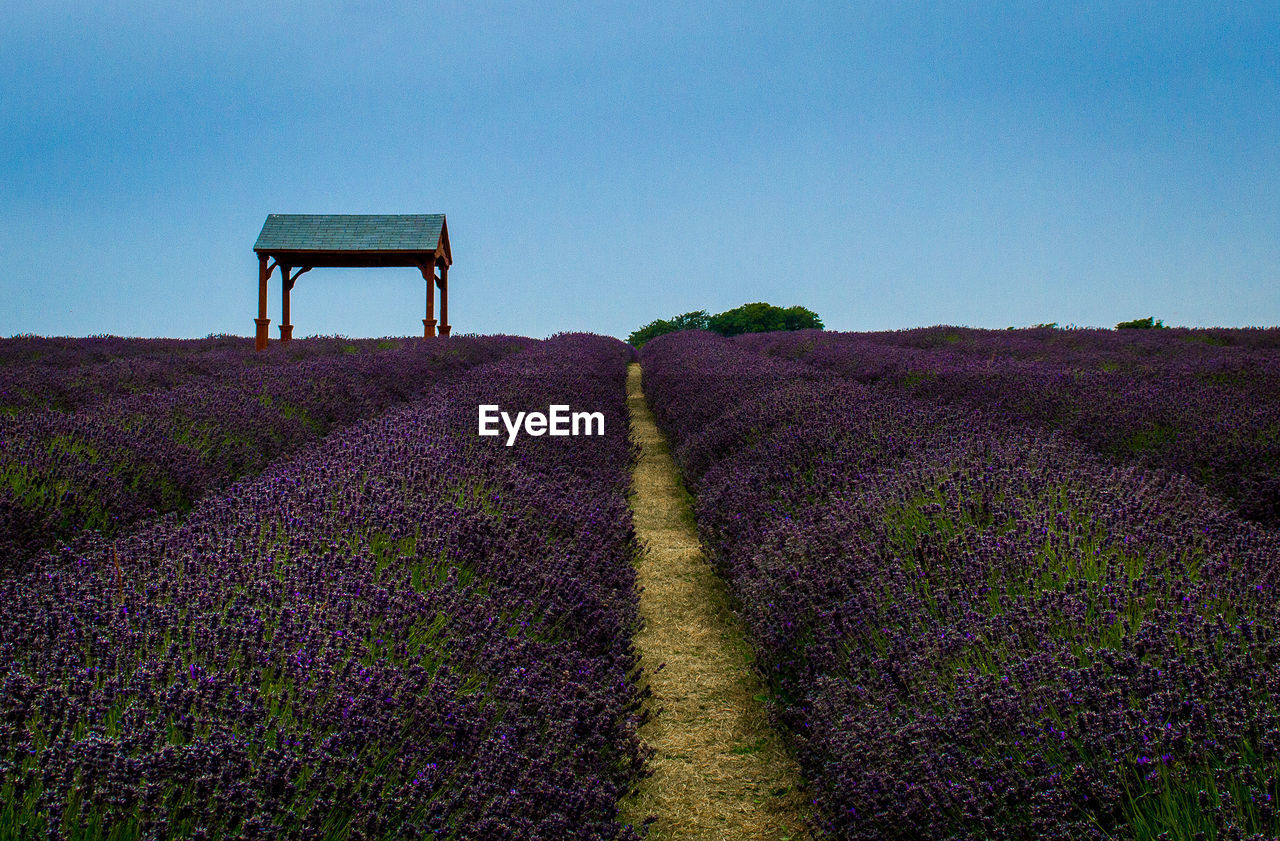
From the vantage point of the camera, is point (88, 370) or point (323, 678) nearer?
point (323, 678)

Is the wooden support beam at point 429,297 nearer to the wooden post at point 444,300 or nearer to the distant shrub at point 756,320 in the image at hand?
the wooden post at point 444,300

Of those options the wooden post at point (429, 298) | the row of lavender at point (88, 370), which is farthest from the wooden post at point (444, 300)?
the row of lavender at point (88, 370)

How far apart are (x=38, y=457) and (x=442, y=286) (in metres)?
13.4

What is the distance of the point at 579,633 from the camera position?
8.10 ft

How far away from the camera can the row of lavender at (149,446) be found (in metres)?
3.28

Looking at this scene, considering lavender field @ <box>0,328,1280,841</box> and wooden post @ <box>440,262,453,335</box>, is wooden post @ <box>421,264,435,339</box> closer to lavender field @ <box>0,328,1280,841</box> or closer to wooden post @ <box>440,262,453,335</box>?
wooden post @ <box>440,262,453,335</box>

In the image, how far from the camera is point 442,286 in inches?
649

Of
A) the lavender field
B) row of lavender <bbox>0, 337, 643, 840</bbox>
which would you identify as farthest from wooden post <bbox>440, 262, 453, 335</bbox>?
row of lavender <bbox>0, 337, 643, 840</bbox>

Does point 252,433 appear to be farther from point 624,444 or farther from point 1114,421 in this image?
point 1114,421

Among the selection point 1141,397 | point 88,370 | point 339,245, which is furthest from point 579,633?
point 339,245

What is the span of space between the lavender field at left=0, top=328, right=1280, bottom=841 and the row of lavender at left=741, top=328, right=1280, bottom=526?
0.15 feet

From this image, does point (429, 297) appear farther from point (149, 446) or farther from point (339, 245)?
point (149, 446)

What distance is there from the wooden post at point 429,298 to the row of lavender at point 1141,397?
301 inches

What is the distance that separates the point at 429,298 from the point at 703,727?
1323 cm
